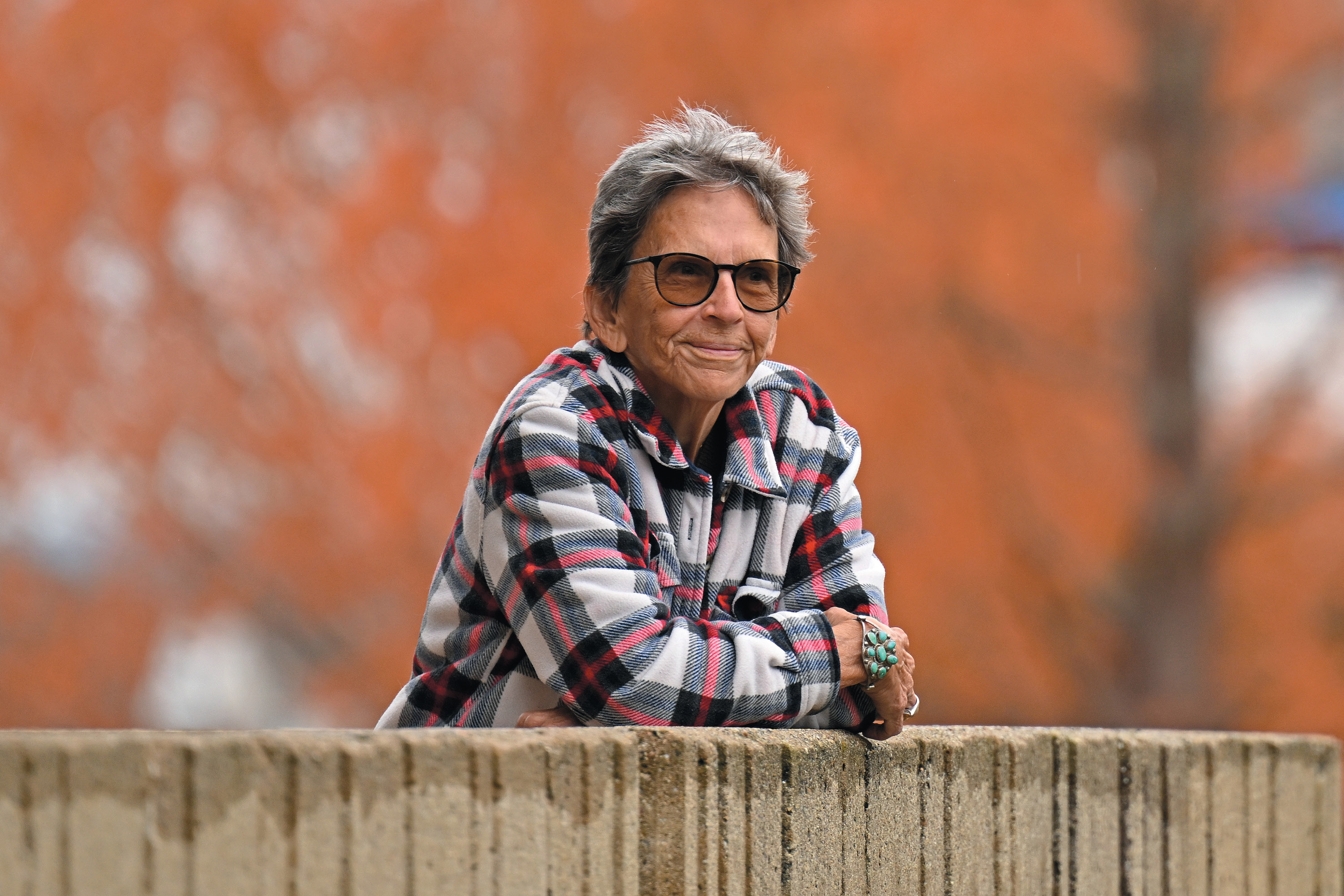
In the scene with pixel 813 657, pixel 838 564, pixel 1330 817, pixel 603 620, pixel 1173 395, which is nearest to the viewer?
pixel 603 620

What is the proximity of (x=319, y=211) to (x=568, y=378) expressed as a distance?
428 cm

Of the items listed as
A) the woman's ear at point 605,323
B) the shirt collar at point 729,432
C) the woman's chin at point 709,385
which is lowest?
the shirt collar at point 729,432

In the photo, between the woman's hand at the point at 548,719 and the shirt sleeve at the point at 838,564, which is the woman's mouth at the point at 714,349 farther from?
the woman's hand at the point at 548,719

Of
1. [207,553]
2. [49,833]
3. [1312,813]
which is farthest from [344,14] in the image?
[49,833]

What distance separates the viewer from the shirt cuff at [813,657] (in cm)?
200

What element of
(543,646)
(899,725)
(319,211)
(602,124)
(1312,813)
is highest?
(602,124)

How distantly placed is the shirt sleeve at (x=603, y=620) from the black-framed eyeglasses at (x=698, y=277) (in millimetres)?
277

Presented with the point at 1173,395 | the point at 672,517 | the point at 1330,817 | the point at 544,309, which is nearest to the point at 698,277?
the point at 672,517

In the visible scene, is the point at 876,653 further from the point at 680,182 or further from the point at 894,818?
the point at 680,182

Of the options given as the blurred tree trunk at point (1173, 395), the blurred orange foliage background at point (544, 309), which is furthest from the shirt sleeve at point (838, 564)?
the blurred tree trunk at point (1173, 395)

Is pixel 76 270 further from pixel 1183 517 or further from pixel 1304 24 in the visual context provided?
pixel 1304 24

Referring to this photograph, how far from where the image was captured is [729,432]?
7.38 ft

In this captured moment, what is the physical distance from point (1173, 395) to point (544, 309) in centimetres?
285

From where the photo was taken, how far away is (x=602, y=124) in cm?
637
